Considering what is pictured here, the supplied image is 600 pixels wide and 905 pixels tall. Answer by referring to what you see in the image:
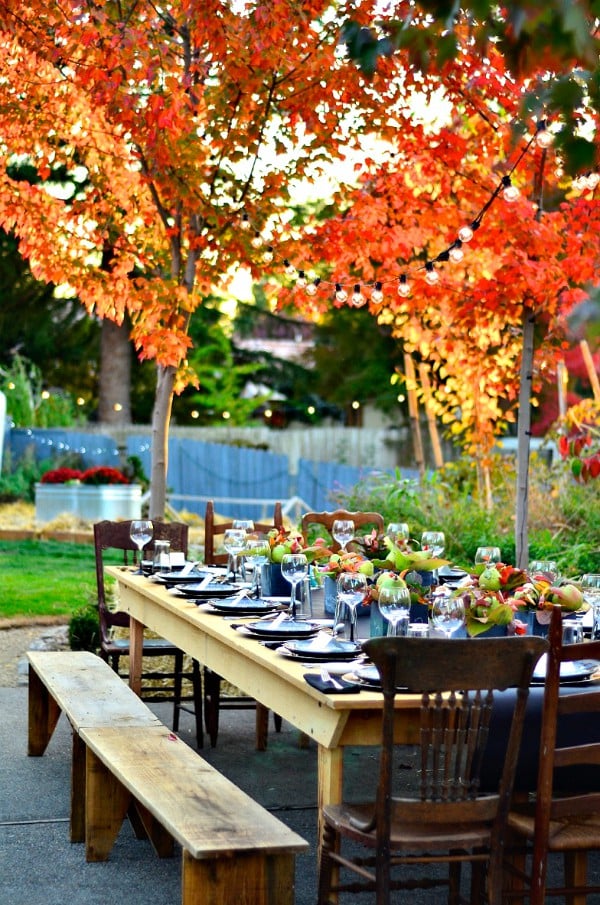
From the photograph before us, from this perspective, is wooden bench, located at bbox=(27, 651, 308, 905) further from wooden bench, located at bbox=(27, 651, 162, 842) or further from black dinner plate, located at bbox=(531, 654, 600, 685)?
black dinner plate, located at bbox=(531, 654, 600, 685)

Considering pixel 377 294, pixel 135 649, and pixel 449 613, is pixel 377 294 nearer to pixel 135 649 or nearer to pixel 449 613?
pixel 135 649

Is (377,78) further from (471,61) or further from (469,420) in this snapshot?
(469,420)

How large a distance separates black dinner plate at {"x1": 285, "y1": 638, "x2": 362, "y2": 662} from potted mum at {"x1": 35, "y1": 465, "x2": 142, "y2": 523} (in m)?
13.3

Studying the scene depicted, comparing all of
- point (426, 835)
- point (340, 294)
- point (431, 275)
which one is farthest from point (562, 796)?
point (340, 294)

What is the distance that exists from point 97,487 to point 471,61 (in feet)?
35.0

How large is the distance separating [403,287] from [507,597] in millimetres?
4351

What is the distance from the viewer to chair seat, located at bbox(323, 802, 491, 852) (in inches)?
144

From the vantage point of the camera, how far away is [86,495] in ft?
58.0

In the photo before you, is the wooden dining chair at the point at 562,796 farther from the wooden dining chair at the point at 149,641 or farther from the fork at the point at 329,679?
the wooden dining chair at the point at 149,641

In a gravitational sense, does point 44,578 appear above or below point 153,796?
below

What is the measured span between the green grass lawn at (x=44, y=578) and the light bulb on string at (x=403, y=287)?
3.37m

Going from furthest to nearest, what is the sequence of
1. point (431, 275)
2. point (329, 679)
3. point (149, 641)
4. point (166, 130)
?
1. point (431, 275)
2. point (166, 130)
3. point (149, 641)
4. point (329, 679)

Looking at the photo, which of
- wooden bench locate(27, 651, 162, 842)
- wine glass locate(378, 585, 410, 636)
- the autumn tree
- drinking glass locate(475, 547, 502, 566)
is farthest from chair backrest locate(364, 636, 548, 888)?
the autumn tree

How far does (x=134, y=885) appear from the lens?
4.80 metres
